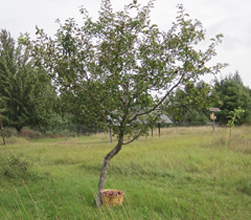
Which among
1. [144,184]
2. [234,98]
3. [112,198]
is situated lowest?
[144,184]

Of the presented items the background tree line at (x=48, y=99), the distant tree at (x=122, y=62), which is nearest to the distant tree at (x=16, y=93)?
the background tree line at (x=48, y=99)

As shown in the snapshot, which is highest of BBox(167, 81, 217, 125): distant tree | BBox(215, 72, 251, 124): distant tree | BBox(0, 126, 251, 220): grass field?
BBox(215, 72, 251, 124): distant tree

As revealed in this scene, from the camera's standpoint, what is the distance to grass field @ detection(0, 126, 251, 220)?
490cm

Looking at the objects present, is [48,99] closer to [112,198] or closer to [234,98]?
[112,198]

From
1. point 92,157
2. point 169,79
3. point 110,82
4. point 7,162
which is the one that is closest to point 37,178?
point 7,162

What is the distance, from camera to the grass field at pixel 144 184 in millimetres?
4902

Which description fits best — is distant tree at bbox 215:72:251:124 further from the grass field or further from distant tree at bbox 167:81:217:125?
distant tree at bbox 167:81:217:125

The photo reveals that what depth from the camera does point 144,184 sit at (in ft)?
22.7

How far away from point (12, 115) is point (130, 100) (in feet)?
72.1

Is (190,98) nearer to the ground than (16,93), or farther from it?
nearer to the ground

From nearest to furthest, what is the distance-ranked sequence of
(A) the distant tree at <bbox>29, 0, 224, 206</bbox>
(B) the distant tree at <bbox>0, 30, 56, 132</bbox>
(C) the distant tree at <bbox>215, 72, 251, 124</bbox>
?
1. (A) the distant tree at <bbox>29, 0, 224, 206</bbox>
2. (B) the distant tree at <bbox>0, 30, 56, 132</bbox>
3. (C) the distant tree at <bbox>215, 72, 251, 124</bbox>

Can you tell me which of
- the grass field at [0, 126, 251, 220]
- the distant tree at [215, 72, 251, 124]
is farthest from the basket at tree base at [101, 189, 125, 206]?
the distant tree at [215, 72, 251, 124]

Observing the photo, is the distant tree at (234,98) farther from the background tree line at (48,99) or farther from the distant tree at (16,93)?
the distant tree at (16,93)

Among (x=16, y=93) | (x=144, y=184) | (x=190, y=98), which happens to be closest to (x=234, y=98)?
(x=16, y=93)
